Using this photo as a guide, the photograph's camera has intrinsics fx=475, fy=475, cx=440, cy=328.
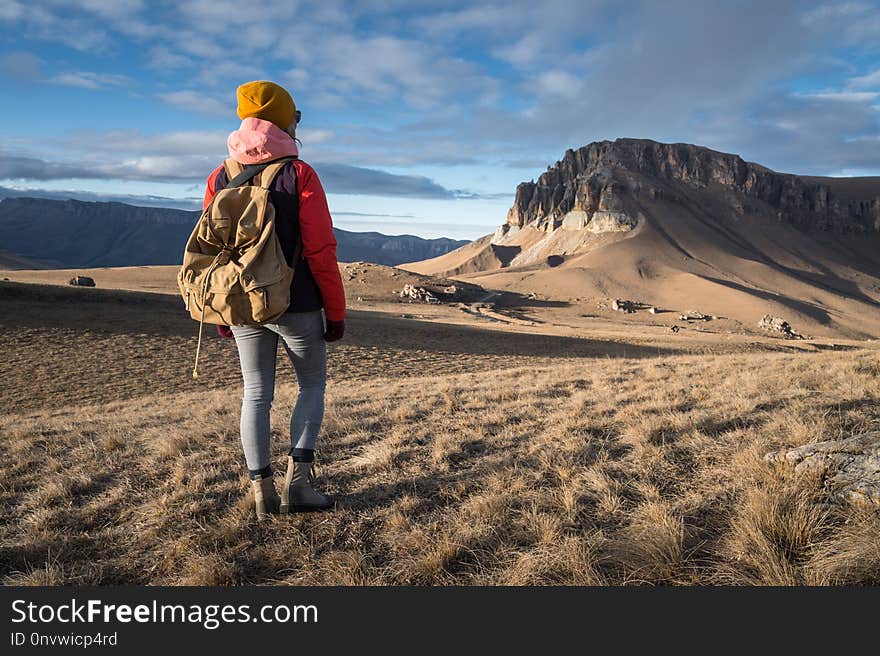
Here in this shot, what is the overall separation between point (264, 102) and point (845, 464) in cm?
402

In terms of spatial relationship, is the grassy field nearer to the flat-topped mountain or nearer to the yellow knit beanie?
the yellow knit beanie

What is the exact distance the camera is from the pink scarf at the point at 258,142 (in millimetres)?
2674

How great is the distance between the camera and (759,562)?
7.05 ft

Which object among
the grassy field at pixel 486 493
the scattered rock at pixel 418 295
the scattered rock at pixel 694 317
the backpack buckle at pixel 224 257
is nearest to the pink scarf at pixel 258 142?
the backpack buckle at pixel 224 257

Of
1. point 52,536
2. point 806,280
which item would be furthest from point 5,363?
point 806,280

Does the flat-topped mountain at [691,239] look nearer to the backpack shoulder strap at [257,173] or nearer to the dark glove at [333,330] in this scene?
the dark glove at [333,330]

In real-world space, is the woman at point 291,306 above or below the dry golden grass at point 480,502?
above

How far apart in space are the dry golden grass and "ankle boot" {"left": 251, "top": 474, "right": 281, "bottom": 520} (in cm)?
9

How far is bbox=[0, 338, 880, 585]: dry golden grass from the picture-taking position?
2.26 meters

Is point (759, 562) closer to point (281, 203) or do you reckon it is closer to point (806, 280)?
point (281, 203)

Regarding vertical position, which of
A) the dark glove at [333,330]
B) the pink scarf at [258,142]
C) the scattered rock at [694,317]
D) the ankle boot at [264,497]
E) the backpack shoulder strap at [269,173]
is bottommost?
the ankle boot at [264,497]

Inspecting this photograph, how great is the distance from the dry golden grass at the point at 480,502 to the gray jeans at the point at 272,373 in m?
0.47

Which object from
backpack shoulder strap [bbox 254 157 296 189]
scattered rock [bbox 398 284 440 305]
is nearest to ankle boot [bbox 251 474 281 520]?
backpack shoulder strap [bbox 254 157 296 189]

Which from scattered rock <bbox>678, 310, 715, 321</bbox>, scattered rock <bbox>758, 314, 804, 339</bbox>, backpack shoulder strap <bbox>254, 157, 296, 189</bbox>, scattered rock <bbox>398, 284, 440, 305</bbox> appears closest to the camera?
backpack shoulder strap <bbox>254, 157, 296, 189</bbox>
